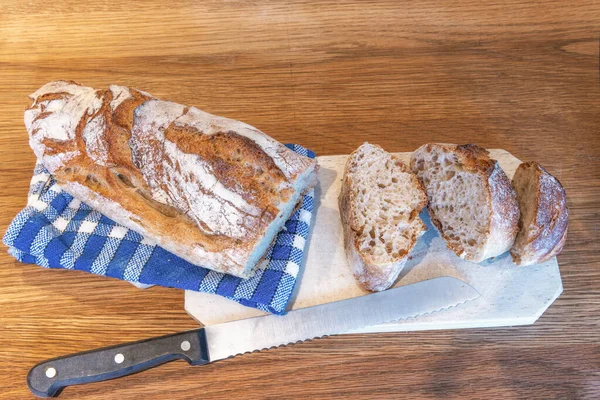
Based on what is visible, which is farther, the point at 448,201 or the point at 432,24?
the point at 432,24

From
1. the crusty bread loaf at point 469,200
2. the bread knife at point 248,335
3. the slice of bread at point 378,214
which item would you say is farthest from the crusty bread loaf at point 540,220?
the slice of bread at point 378,214

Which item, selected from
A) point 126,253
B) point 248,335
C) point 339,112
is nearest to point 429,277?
point 248,335

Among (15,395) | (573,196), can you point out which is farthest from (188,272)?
(573,196)

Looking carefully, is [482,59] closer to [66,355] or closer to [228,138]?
[228,138]

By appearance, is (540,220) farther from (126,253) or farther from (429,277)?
(126,253)

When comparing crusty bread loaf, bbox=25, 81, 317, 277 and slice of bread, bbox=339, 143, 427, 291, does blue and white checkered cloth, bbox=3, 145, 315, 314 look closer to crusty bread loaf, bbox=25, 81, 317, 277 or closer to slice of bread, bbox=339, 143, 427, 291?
crusty bread loaf, bbox=25, 81, 317, 277

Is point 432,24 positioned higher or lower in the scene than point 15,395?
higher

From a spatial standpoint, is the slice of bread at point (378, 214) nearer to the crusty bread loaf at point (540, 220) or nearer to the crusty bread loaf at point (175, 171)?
the crusty bread loaf at point (175, 171)
